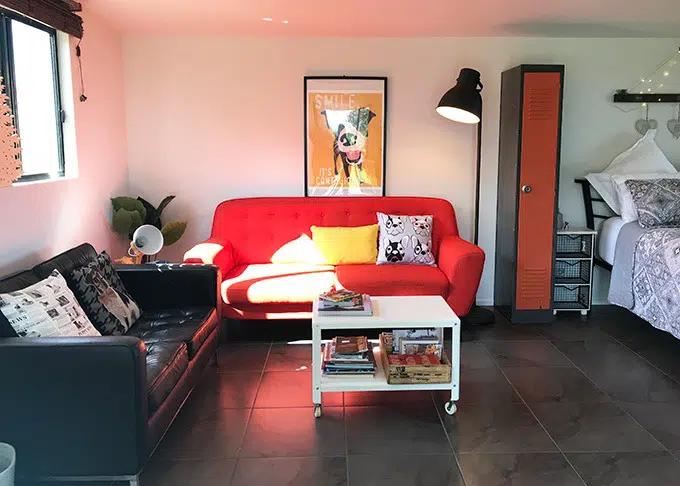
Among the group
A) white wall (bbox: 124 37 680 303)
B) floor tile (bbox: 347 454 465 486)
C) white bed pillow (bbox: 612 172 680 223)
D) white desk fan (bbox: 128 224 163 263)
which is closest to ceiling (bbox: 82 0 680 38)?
white wall (bbox: 124 37 680 303)

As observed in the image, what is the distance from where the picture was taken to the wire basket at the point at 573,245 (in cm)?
452

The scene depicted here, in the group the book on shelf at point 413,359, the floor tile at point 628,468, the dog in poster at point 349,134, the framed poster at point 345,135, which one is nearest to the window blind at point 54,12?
the framed poster at point 345,135

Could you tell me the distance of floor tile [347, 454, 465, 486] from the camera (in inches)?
91.5

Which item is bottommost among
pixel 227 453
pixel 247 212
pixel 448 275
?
pixel 227 453

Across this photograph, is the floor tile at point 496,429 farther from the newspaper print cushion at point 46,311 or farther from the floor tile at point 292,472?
the newspaper print cushion at point 46,311

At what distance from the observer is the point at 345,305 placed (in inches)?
119

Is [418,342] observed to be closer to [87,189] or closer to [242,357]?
[242,357]

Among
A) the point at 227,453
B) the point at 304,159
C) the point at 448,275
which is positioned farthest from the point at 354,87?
the point at 227,453

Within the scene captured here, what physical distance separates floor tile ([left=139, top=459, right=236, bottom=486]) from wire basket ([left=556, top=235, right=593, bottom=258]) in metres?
3.04

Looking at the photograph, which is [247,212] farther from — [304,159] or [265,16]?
[265,16]

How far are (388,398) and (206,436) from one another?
93 centimetres

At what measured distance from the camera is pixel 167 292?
3391 mm

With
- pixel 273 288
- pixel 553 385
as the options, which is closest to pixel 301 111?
pixel 273 288

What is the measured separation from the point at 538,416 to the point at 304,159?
259 centimetres
